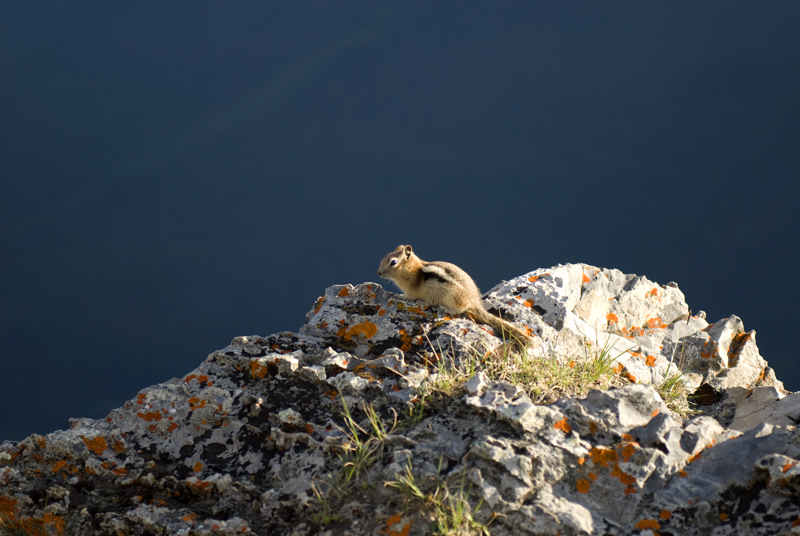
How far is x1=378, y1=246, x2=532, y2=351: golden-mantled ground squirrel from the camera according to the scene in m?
6.83

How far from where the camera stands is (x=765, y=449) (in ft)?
14.9

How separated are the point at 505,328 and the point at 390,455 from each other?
240 cm

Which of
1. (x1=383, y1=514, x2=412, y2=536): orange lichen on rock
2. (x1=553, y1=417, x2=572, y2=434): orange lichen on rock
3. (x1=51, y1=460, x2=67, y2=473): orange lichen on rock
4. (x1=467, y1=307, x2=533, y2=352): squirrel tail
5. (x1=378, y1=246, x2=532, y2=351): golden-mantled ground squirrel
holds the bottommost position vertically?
(x1=383, y1=514, x2=412, y2=536): orange lichen on rock

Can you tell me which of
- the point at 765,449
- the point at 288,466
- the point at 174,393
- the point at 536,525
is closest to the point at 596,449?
the point at 536,525

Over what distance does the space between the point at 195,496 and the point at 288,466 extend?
0.73 meters

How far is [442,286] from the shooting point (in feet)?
25.8

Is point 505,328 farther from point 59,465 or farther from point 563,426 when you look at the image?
point 59,465

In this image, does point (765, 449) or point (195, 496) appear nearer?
point (765, 449)

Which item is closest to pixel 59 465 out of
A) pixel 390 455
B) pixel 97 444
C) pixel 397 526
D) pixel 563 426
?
pixel 97 444

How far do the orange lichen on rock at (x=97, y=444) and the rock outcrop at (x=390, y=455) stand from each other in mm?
10

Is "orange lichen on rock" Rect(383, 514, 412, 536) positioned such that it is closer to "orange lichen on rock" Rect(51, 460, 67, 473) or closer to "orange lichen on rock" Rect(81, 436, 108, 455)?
"orange lichen on rock" Rect(81, 436, 108, 455)

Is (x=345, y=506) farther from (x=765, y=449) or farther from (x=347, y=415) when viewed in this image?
(x=765, y=449)

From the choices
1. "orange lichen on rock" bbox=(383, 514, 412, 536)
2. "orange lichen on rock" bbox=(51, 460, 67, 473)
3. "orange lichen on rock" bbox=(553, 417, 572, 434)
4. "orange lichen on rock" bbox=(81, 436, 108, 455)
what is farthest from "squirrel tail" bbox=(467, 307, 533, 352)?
"orange lichen on rock" bbox=(51, 460, 67, 473)

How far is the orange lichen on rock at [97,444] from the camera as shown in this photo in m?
5.37
